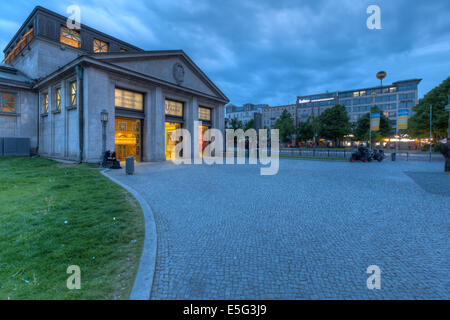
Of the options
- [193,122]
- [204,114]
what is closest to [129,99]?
[193,122]

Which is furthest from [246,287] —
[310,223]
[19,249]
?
[19,249]

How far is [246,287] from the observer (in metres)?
2.96

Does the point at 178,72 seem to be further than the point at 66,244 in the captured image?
Yes

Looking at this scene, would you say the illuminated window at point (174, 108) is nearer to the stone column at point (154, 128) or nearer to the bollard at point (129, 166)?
the stone column at point (154, 128)

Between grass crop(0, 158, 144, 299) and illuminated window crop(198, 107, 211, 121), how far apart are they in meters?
23.4

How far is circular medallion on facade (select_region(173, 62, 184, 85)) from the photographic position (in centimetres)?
2512

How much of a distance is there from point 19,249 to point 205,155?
87.1 feet

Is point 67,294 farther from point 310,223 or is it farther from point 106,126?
point 106,126

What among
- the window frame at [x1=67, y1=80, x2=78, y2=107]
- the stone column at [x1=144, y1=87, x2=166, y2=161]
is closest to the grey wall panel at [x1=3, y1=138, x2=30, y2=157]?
the window frame at [x1=67, y1=80, x2=78, y2=107]

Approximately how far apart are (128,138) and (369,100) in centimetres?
10033

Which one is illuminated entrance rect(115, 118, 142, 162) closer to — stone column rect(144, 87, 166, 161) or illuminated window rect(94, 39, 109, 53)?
stone column rect(144, 87, 166, 161)

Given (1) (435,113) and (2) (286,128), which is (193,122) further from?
(2) (286,128)

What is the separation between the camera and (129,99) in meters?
21.1

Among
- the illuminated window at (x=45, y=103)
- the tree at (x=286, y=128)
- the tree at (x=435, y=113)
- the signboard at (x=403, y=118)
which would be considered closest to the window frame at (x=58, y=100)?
the illuminated window at (x=45, y=103)
